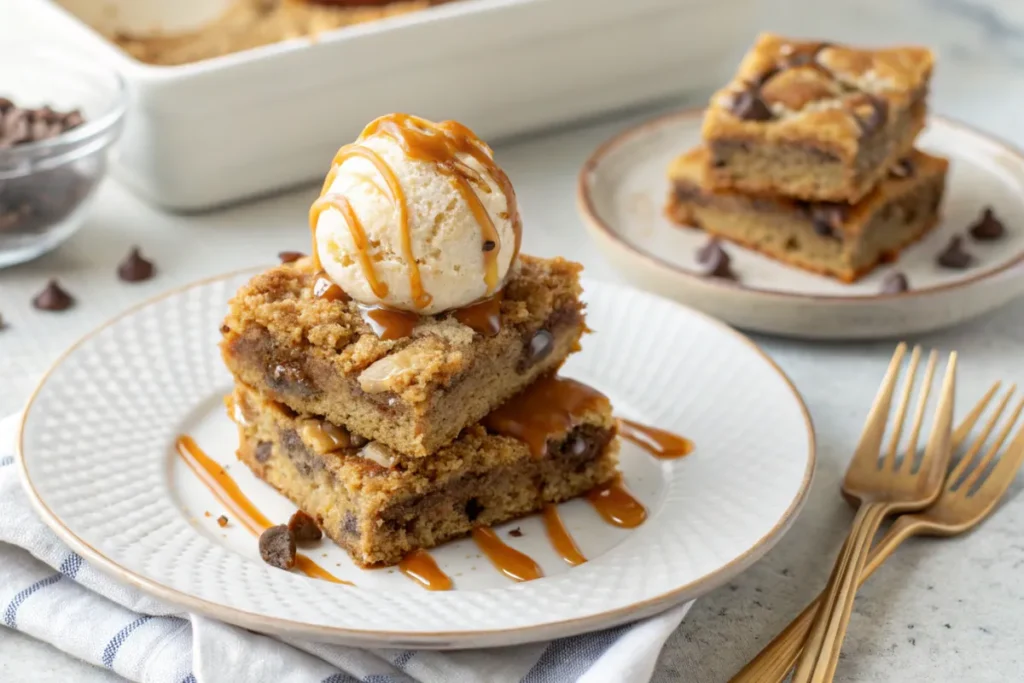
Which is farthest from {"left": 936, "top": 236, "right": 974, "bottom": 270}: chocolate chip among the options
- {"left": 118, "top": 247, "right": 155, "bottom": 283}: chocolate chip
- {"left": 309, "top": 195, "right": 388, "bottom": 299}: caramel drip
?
{"left": 118, "top": 247, "right": 155, "bottom": 283}: chocolate chip

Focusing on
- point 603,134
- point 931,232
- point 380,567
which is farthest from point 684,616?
point 603,134

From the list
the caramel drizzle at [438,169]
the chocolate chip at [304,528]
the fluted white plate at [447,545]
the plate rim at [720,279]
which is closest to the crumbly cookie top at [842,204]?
the plate rim at [720,279]

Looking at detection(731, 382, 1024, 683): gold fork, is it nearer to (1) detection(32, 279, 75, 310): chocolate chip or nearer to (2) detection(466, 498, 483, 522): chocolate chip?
(2) detection(466, 498, 483, 522): chocolate chip

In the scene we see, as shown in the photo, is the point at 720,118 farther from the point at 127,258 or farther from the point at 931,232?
the point at 127,258

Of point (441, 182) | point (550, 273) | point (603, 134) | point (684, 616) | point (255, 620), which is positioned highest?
point (441, 182)

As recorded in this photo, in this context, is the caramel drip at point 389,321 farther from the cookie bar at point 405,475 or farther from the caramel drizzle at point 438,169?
the cookie bar at point 405,475
